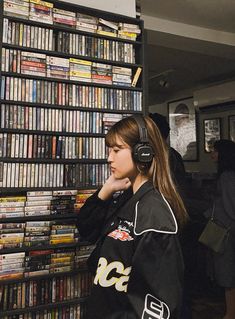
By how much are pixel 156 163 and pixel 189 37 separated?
2.24 m

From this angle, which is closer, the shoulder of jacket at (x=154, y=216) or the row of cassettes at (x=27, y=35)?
the shoulder of jacket at (x=154, y=216)

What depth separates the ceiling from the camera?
8.23ft

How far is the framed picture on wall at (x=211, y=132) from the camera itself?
15.8ft

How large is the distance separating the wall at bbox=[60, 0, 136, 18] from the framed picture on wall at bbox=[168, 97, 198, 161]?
362 cm

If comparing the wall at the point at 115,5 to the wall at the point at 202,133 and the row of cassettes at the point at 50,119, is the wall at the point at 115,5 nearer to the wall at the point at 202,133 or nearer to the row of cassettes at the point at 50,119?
the row of cassettes at the point at 50,119

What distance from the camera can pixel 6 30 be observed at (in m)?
1.48

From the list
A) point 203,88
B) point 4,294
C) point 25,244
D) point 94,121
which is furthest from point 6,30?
point 203,88

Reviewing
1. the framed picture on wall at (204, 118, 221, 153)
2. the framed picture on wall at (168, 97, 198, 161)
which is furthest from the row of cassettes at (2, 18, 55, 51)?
the framed picture on wall at (168, 97, 198, 161)

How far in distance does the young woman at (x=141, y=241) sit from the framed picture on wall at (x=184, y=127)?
4.42 meters

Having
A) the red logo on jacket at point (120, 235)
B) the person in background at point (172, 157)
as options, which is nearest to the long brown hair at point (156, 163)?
the red logo on jacket at point (120, 235)

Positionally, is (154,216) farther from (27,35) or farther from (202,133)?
(202,133)

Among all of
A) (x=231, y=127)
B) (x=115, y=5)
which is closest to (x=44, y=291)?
(x=115, y=5)

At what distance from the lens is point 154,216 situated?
91 centimetres

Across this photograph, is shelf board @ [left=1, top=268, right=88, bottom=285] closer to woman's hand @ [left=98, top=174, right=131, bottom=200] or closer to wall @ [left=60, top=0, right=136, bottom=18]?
woman's hand @ [left=98, top=174, right=131, bottom=200]
